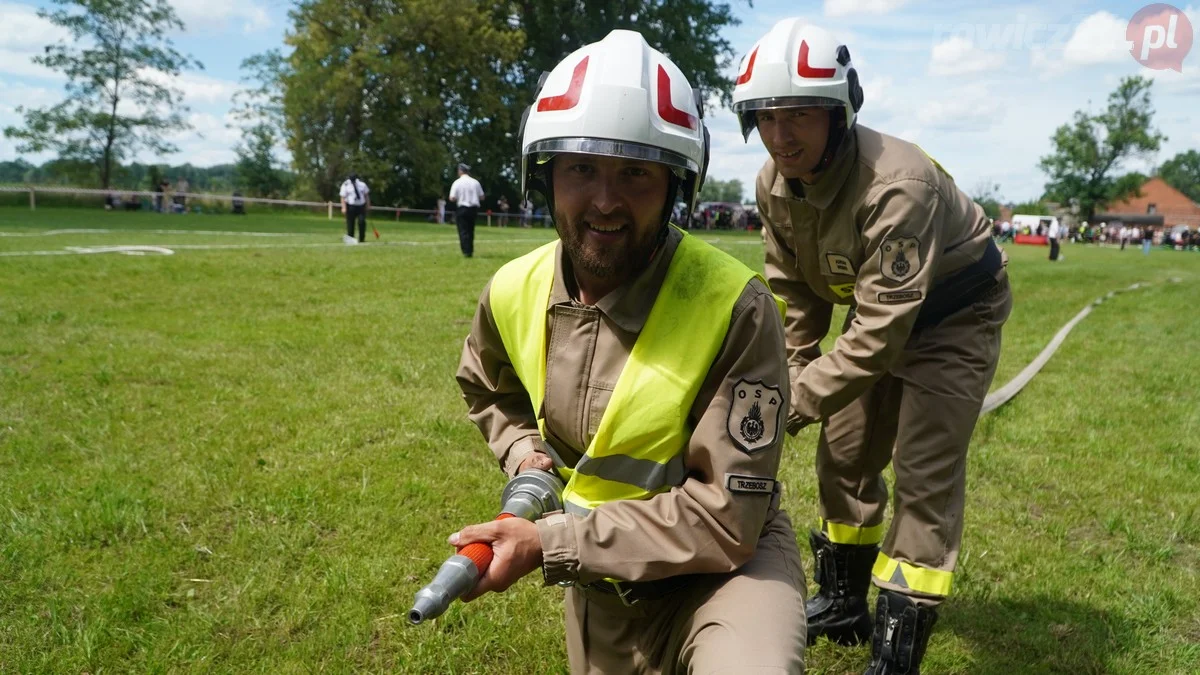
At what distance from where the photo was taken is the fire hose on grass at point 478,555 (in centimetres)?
168

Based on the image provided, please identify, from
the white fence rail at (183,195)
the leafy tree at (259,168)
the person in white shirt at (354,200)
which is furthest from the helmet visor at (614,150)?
the leafy tree at (259,168)

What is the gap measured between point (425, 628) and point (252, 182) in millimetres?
60218

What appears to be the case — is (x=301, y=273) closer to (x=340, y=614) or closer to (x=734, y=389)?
(x=340, y=614)

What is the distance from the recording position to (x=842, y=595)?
3.92 metres

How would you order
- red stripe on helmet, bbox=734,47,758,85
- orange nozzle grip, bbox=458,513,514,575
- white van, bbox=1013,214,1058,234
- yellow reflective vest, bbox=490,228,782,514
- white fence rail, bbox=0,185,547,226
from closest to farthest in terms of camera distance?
orange nozzle grip, bbox=458,513,514,575 < yellow reflective vest, bbox=490,228,782,514 < red stripe on helmet, bbox=734,47,758,85 < white fence rail, bbox=0,185,547,226 < white van, bbox=1013,214,1058,234

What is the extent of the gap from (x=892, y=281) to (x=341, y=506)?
3.12m

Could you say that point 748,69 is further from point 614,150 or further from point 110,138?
point 110,138

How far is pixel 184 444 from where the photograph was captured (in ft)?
18.0

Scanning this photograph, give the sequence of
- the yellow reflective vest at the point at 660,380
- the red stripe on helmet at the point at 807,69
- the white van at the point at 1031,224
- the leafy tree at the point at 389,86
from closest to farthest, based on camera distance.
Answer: the yellow reflective vest at the point at 660,380, the red stripe on helmet at the point at 807,69, the leafy tree at the point at 389,86, the white van at the point at 1031,224

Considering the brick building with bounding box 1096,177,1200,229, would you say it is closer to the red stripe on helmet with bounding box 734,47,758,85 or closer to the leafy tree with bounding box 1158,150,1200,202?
the leafy tree with bounding box 1158,150,1200,202

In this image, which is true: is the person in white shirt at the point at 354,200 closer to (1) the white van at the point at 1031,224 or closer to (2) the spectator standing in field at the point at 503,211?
(2) the spectator standing in field at the point at 503,211

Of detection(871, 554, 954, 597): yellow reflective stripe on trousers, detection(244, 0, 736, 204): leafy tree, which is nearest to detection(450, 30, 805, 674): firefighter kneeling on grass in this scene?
detection(871, 554, 954, 597): yellow reflective stripe on trousers

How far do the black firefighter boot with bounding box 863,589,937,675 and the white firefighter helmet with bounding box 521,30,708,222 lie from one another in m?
1.93

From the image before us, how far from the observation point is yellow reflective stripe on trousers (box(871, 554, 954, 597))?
3.30 metres
